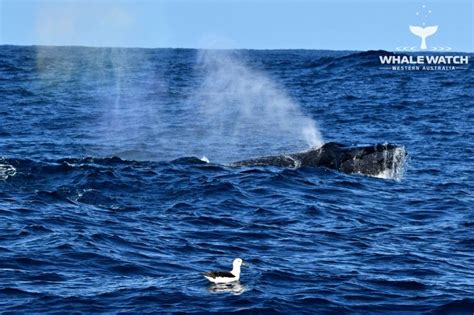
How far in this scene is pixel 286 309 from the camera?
1788cm

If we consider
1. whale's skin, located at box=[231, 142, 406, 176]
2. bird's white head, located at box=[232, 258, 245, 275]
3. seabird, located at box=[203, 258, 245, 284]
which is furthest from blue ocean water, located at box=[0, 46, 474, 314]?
whale's skin, located at box=[231, 142, 406, 176]

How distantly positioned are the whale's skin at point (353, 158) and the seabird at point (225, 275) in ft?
45.7

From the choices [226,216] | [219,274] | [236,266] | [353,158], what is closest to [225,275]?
[219,274]

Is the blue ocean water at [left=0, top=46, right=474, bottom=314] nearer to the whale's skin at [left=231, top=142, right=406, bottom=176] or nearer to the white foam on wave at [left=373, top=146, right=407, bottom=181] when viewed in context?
the white foam on wave at [left=373, top=146, right=407, bottom=181]

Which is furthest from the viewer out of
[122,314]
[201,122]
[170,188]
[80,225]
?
[201,122]

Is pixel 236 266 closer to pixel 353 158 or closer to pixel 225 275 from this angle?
pixel 225 275

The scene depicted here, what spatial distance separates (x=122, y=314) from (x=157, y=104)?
152 ft

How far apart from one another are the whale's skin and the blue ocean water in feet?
2.47

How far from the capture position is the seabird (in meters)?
18.8

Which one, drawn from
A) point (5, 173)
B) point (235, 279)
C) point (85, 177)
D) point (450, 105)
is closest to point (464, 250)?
point (235, 279)

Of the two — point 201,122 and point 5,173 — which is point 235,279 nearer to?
point 5,173

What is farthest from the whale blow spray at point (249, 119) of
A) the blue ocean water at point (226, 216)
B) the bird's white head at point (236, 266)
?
the bird's white head at point (236, 266)

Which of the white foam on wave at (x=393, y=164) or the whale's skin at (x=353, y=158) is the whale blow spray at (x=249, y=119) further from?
the white foam on wave at (x=393, y=164)

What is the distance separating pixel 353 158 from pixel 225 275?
14752 millimetres
